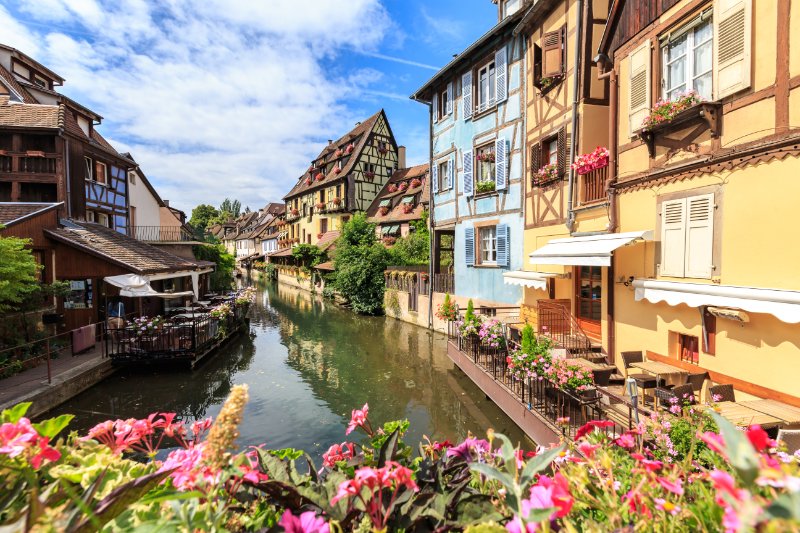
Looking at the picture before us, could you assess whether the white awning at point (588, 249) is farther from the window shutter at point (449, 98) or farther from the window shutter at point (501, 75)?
the window shutter at point (449, 98)

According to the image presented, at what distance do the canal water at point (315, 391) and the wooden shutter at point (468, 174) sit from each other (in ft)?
20.8

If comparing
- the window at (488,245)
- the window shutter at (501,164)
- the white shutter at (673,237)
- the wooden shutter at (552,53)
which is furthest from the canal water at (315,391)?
the wooden shutter at (552,53)

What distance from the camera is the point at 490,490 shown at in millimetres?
1807

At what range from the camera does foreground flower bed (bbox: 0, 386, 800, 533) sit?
0.95 metres

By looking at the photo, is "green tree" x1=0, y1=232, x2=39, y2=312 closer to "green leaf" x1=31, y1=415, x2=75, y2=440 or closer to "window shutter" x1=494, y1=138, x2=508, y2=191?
"green leaf" x1=31, y1=415, x2=75, y2=440

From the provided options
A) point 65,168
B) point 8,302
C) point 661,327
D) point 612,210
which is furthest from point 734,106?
point 65,168

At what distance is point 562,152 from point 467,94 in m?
6.74

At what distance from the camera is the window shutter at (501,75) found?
14047 millimetres

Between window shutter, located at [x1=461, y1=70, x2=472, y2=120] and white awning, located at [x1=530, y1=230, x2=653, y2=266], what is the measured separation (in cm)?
838

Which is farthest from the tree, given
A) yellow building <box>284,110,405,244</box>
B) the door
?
the door

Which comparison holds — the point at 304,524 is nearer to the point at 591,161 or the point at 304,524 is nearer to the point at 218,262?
the point at 591,161

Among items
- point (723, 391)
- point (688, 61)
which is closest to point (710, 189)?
point (688, 61)

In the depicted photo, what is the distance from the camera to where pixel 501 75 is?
46.6ft

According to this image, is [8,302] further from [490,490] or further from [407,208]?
[407,208]
